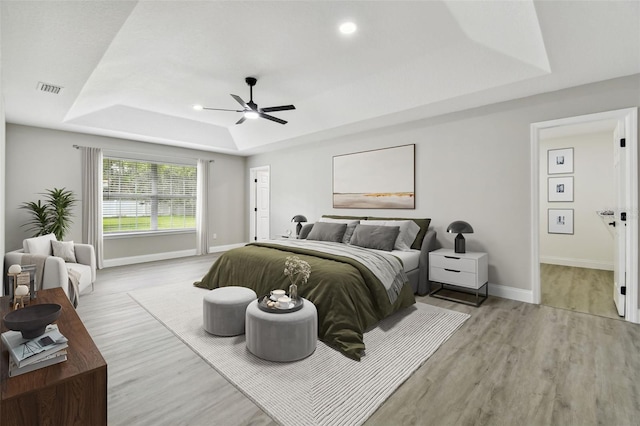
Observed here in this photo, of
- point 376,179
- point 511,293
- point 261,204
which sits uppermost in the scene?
point 376,179

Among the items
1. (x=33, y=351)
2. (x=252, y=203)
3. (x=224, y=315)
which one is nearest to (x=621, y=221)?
(x=224, y=315)

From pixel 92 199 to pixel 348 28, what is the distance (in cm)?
518

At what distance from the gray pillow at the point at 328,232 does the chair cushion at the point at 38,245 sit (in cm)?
346

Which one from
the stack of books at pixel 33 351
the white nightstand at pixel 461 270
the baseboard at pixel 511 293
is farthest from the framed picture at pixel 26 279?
the baseboard at pixel 511 293

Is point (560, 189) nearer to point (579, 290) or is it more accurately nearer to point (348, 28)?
point (579, 290)

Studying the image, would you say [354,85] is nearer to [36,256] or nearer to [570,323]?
[570,323]

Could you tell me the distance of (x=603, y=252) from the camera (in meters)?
5.20

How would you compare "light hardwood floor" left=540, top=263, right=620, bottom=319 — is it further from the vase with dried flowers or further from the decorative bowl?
the decorative bowl

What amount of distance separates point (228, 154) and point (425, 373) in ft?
21.3

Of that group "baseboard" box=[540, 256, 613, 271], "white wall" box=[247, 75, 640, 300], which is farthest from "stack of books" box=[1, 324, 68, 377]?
"baseboard" box=[540, 256, 613, 271]

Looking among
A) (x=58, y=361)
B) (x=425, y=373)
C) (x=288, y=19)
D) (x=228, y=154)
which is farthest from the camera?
(x=228, y=154)

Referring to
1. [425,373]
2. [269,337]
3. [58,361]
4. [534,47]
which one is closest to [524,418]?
[425,373]

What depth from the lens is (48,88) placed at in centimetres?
323

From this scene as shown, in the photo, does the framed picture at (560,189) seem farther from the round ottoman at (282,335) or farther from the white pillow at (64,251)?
the white pillow at (64,251)
